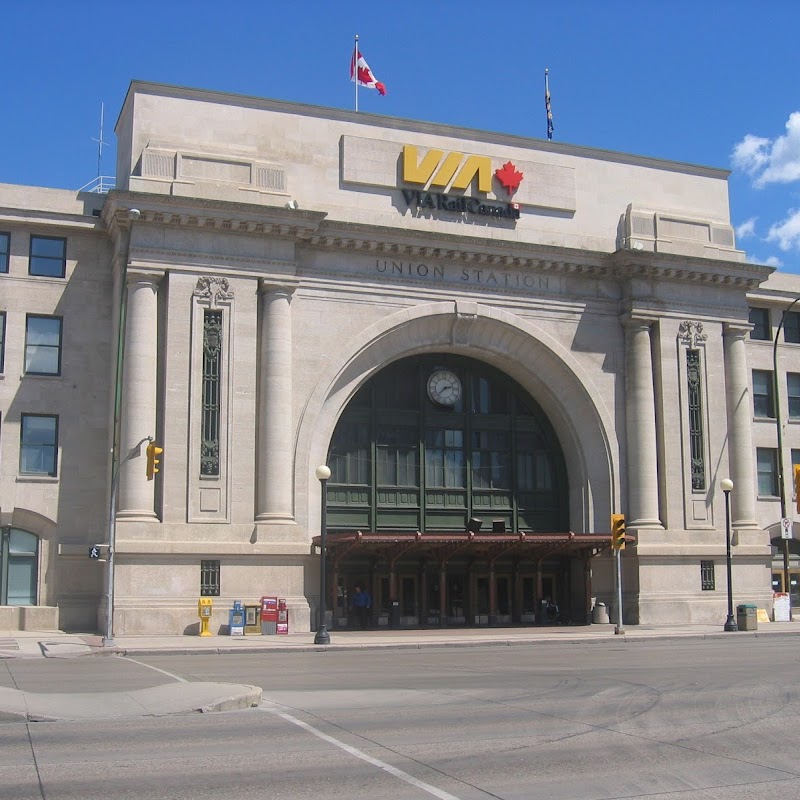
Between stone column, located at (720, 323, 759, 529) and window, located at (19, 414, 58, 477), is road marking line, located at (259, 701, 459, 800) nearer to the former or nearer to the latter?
window, located at (19, 414, 58, 477)

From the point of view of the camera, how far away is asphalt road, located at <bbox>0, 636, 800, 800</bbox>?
1114 cm

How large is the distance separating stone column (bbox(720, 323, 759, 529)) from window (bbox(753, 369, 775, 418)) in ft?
9.35

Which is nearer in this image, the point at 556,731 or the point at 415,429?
the point at 556,731

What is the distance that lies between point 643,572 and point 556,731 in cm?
3150

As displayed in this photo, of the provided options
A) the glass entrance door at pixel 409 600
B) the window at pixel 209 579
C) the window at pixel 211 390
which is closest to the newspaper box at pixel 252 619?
the window at pixel 209 579

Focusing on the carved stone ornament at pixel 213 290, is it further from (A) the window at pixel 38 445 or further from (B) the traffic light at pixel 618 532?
(B) the traffic light at pixel 618 532

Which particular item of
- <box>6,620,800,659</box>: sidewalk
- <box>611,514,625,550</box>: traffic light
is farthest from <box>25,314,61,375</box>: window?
<box>611,514,625,550</box>: traffic light

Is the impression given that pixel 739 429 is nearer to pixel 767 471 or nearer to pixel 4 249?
pixel 767 471

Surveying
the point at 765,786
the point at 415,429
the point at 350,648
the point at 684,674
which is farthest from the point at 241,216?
the point at 765,786

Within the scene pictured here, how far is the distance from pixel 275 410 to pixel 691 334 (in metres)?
19.6

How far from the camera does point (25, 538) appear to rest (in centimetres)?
3959

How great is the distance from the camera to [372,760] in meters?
12.6

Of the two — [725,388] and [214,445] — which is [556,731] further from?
[725,388]

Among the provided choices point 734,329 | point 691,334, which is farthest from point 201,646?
point 734,329
